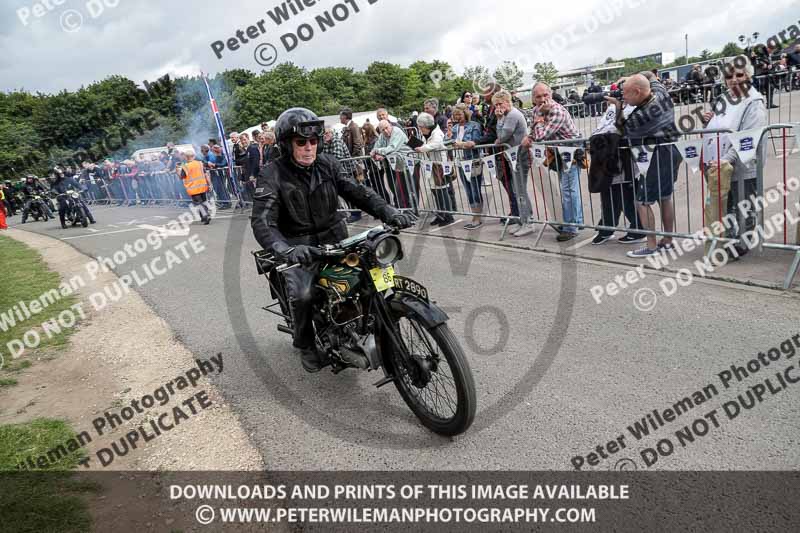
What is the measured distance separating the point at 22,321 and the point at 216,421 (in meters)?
4.58

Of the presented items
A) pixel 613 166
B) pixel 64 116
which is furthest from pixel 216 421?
pixel 64 116

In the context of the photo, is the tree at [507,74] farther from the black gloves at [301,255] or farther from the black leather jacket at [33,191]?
the black leather jacket at [33,191]

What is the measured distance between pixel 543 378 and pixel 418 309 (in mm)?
1365

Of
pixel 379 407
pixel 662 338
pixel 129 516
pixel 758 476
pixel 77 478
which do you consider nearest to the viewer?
pixel 758 476

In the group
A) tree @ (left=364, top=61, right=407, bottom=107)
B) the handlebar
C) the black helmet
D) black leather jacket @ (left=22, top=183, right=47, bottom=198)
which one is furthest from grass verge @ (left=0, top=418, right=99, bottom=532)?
tree @ (left=364, top=61, right=407, bottom=107)

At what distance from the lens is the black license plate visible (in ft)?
11.1

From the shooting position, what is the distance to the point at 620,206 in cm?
682

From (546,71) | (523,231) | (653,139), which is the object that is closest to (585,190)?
(523,231)

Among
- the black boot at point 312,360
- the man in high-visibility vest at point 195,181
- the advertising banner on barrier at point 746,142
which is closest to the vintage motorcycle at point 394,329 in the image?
the black boot at point 312,360

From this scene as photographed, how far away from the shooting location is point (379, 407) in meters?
3.89

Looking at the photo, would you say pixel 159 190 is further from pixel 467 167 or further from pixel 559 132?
pixel 559 132

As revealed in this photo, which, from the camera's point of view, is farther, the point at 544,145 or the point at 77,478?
the point at 544,145

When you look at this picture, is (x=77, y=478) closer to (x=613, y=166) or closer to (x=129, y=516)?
(x=129, y=516)

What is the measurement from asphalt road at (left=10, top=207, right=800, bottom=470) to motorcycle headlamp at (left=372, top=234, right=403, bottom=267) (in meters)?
1.13
